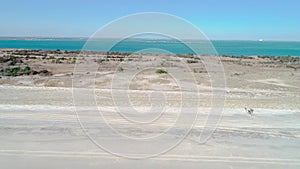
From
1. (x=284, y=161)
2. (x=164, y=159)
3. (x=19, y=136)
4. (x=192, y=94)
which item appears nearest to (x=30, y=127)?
(x=19, y=136)

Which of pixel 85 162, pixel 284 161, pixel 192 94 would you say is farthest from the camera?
pixel 192 94

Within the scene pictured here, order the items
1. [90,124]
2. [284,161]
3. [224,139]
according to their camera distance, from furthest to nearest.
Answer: [90,124] < [224,139] < [284,161]

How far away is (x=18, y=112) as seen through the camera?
11.0 metres

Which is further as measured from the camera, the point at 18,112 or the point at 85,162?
the point at 18,112

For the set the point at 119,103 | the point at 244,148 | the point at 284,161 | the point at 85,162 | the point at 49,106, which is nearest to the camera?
the point at 85,162

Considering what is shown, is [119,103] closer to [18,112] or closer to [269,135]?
[18,112]

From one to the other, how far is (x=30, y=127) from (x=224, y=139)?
595 cm

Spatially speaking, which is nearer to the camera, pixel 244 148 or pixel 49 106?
pixel 244 148

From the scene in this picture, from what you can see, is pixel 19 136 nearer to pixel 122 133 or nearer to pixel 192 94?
pixel 122 133

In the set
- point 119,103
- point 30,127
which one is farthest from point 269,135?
point 30,127

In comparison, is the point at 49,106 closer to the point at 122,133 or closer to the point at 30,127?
the point at 30,127

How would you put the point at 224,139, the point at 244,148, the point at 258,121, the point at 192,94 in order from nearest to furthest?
the point at 244,148, the point at 224,139, the point at 258,121, the point at 192,94

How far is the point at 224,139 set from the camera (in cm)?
860

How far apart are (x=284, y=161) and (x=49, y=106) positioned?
29.5 ft
